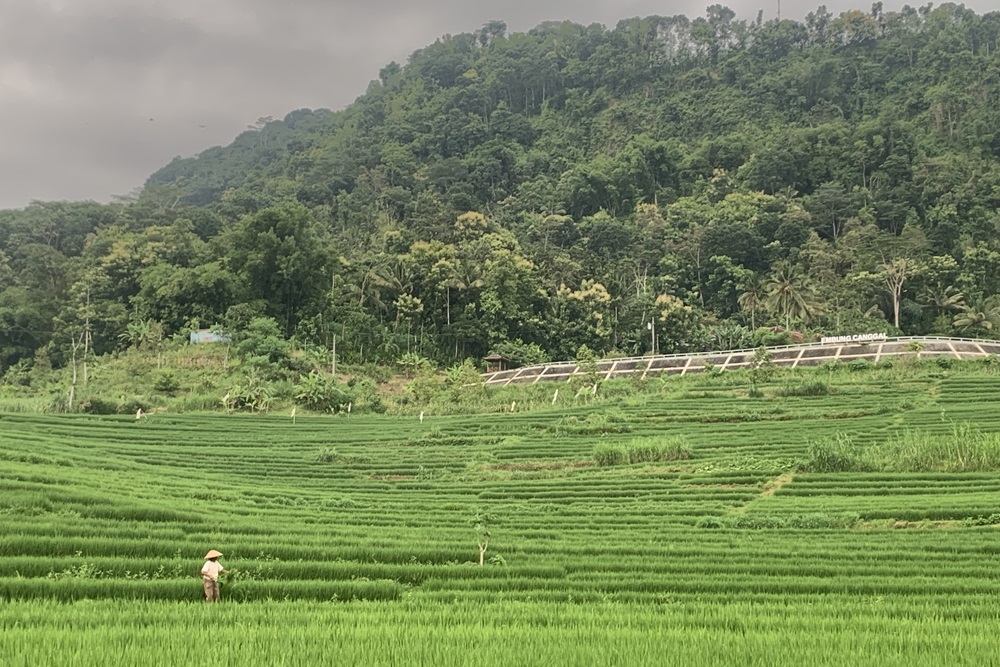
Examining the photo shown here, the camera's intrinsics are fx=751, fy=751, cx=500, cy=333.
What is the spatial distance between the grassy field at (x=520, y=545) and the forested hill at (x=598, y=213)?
30.8 metres

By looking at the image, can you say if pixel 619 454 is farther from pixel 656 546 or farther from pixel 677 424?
pixel 656 546

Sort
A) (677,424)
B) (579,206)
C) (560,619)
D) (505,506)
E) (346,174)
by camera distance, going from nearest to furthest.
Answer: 1. (560,619)
2. (505,506)
3. (677,424)
4. (579,206)
5. (346,174)

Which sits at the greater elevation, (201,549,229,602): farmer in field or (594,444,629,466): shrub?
(201,549,229,602): farmer in field

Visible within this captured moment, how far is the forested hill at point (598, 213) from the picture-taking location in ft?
207

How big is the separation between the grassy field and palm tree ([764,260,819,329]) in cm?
3193

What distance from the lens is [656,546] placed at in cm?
1484

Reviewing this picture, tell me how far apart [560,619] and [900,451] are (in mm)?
18764

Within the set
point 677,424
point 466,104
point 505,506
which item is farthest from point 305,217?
point 466,104

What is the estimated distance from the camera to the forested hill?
2486 inches

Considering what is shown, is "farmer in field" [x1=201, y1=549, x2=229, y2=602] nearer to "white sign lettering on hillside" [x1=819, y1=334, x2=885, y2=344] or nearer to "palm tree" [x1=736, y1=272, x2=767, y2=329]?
"white sign lettering on hillside" [x1=819, y1=334, x2=885, y2=344]

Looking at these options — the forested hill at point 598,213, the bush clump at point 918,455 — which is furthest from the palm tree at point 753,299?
the bush clump at point 918,455

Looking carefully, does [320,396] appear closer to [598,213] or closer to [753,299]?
[753,299]

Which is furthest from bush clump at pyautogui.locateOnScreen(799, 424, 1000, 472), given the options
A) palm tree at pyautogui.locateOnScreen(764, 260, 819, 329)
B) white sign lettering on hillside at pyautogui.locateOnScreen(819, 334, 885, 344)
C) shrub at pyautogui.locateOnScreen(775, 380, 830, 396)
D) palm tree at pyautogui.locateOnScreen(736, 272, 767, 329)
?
palm tree at pyautogui.locateOnScreen(736, 272, 767, 329)

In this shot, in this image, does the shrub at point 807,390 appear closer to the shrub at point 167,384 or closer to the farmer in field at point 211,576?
the farmer in field at point 211,576
